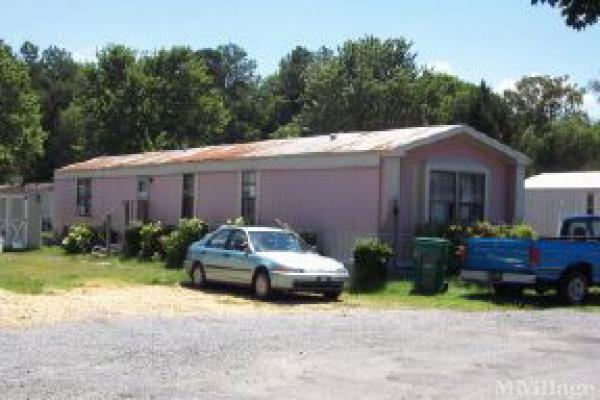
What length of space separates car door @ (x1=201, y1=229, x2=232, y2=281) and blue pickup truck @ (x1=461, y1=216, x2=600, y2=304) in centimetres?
483

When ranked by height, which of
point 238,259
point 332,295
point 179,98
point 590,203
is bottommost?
point 332,295

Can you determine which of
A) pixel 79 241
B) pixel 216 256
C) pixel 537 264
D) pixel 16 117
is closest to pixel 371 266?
pixel 216 256

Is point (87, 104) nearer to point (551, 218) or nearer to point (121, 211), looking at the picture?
point (121, 211)

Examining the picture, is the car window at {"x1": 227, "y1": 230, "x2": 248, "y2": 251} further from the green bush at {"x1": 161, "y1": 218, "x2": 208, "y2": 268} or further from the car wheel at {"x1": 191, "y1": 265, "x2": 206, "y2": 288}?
the green bush at {"x1": 161, "y1": 218, "x2": 208, "y2": 268}

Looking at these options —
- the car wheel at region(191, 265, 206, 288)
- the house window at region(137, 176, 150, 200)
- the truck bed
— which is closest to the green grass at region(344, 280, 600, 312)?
the truck bed

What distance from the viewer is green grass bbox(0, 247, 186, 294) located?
796 inches

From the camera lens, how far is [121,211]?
112 feet

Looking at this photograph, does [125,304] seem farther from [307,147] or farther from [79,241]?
[79,241]

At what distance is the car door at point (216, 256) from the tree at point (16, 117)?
32332mm

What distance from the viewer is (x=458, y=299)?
19.3 m

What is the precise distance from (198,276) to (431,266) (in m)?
4.89

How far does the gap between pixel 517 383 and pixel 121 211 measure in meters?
25.8

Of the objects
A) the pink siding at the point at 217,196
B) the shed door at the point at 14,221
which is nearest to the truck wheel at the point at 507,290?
the pink siding at the point at 217,196


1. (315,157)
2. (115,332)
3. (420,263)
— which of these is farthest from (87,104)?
(115,332)
